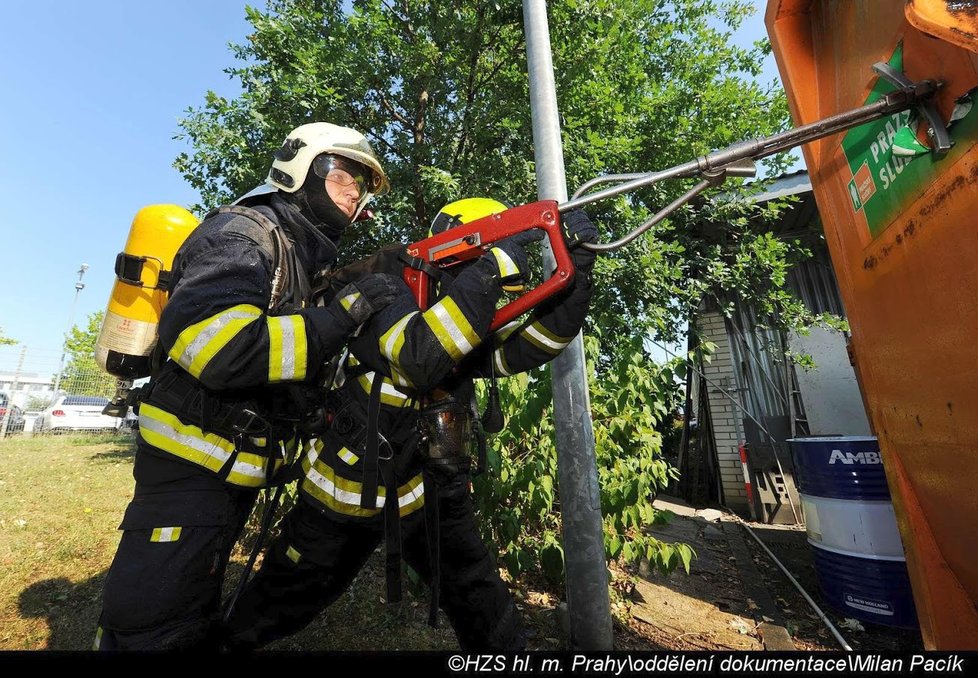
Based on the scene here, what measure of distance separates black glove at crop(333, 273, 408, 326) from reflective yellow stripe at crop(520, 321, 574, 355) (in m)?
0.73

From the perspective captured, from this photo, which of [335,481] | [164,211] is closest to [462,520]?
[335,481]

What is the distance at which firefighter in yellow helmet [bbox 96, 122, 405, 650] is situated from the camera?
4.73 feet

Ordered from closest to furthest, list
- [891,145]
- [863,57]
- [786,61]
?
[891,145] → [863,57] → [786,61]

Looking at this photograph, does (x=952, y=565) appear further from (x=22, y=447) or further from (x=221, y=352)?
(x=22, y=447)

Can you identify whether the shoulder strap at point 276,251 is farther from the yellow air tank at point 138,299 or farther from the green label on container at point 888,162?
the green label on container at point 888,162

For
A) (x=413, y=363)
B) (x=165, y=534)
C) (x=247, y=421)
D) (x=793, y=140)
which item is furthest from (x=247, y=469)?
(x=793, y=140)

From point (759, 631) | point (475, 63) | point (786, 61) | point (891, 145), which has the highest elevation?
point (475, 63)

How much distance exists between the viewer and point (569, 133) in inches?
216

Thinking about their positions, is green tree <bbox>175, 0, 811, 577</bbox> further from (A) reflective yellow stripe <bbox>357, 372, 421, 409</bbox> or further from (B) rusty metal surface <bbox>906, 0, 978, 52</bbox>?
(B) rusty metal surface <bbox>906, 0, 978, 52</bbox>

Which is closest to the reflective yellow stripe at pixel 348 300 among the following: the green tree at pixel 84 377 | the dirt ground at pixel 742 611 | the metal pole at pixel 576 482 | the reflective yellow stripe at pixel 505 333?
the reflective yellow stripe at pixel 505 333

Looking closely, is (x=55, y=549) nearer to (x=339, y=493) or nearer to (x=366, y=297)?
(x=339, y=493)

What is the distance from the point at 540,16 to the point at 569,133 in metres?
2.58

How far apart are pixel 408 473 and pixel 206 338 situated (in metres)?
0.98


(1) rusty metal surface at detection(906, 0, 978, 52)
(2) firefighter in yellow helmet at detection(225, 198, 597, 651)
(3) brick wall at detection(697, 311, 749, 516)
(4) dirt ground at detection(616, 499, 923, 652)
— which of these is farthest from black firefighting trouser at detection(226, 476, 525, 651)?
(3) brick wall at detection(697, 311, 749, 516)
